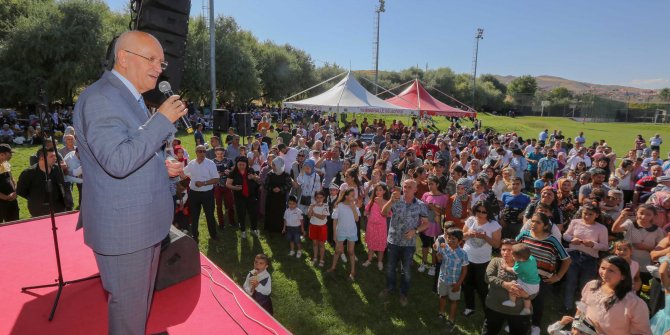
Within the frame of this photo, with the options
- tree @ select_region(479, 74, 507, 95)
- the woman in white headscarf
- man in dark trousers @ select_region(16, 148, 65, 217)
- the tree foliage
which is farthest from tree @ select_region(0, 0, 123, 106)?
tree @ select_region(479, 74, 507, 95)

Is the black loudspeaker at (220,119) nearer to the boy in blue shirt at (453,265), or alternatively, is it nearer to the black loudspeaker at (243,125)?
the black loudspeaker at (243,125)

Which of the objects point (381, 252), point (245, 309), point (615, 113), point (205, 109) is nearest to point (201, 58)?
point (205, 109)

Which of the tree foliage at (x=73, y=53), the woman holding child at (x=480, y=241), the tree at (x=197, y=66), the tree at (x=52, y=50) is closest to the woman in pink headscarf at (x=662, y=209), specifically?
the woman holding child at (x=480, y=241)

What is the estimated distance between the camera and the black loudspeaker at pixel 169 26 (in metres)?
3.28

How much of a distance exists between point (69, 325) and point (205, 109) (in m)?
30.9

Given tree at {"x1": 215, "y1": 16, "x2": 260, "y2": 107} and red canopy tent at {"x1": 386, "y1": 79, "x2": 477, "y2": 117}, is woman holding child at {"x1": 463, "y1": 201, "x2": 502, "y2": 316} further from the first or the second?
tree at {"x1": 215, "y1": 16, "x2": 260, "y2": 107}

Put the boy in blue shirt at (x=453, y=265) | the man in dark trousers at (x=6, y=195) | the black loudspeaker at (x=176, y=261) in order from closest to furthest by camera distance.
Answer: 1. the black loudspeaker at (x=176, y=261)
2. the boy in blue shirt at (x=453, y=265)
3. the man in dark trousers at (x=6, y=195)

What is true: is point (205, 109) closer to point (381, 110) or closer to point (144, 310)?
point (381, 110)

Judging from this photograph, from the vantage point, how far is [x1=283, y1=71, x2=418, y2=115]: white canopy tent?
13.6 meters

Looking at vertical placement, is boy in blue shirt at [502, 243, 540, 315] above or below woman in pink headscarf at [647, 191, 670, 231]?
below

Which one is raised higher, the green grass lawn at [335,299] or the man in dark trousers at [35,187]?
the man in dark trousers at [35,187]

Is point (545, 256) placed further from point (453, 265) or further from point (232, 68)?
point (232, 68)

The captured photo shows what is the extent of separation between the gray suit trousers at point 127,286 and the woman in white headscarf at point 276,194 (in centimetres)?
579

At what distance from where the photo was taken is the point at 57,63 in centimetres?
2364
